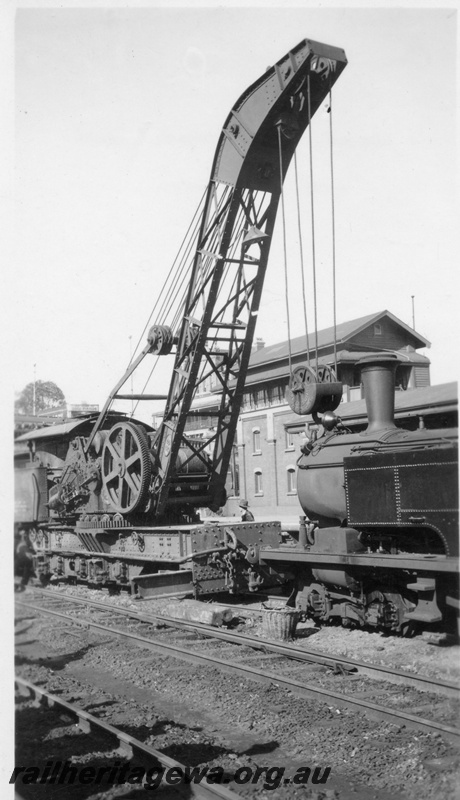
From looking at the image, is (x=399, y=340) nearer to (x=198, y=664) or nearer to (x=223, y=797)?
(x=198, y=664)

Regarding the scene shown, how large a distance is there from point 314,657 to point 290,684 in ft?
2.57

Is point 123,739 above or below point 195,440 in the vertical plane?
below

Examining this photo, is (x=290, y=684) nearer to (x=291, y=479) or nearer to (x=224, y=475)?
(x=224, y=475)

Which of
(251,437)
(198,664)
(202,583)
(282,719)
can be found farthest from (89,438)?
(251,437)

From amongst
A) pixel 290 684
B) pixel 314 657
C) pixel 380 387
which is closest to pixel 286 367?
pixel 380 387

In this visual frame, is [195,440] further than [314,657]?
Yes

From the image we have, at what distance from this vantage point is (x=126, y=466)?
36.5 feet

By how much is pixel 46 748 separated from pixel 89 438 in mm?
7758

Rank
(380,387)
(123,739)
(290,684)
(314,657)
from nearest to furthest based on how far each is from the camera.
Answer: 1. (123,739)
2. (290,684)
3. (314,657)
4. (380,387)

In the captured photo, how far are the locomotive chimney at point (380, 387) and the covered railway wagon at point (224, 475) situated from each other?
0.02 metres

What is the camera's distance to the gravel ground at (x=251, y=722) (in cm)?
404

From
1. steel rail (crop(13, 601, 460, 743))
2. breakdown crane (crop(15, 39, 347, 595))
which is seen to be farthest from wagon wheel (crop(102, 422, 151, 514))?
steel rail (crop(13, 601, 460, 743))

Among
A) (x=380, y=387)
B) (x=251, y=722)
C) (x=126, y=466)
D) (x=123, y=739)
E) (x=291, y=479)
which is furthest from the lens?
(x=291, y=479)

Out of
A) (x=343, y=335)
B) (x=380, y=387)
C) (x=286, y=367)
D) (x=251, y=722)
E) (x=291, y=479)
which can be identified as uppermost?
(x=343, y=335)
